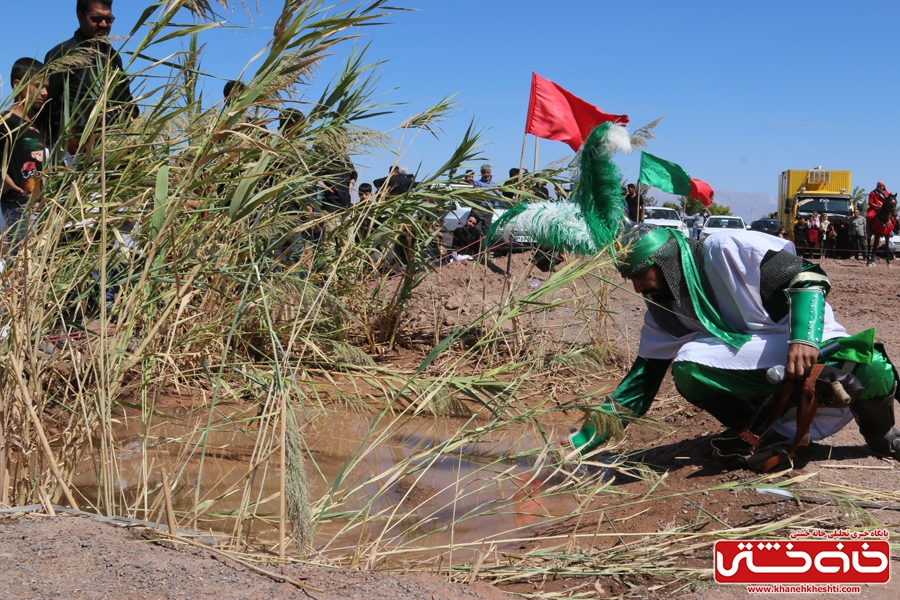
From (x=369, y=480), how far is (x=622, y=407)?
4.06 ft

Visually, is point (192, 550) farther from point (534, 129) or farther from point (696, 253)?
point (534, 129)

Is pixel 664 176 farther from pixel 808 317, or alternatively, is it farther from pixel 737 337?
pixel 808 317

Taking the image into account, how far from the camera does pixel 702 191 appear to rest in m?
5.82

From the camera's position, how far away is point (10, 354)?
2.08m

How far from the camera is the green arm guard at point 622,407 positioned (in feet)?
9.94

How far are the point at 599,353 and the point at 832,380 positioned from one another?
86.7 inches

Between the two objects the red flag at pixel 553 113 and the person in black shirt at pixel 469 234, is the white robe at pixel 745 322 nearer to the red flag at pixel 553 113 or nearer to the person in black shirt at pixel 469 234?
the red flag at pixel 553 113

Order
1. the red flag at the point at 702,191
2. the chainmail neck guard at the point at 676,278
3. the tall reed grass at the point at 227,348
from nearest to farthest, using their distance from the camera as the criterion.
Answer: the tall reed grass at the point at 227,348 → the chainmail neck guard at the point at 676,278 → the red flag at the point at 702,191

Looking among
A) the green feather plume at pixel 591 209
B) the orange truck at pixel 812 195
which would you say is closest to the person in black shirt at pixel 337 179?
the green feather plume at pixel 591 209

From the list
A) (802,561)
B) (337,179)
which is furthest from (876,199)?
(802,561)

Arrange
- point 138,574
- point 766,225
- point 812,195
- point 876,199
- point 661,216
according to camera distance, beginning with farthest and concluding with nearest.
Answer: point 766,225 < point 812,195 < point 661,216 < point 876,199 < point 138,574

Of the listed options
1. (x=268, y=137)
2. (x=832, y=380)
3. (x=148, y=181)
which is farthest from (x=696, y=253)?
(x=148, y=181)

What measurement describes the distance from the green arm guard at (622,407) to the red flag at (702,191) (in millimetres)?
2529

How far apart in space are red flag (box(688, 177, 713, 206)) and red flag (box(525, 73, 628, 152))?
0.88m
